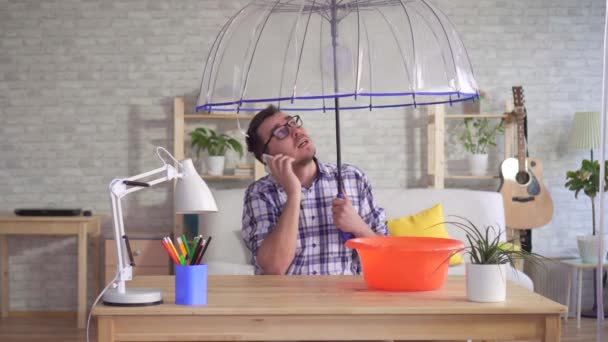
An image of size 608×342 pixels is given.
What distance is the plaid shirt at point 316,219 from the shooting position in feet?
8.75

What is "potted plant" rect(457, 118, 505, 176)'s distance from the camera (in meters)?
5.41

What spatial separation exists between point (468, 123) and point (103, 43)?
2.70 metres

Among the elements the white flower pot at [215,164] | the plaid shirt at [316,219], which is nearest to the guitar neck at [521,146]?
the white flower pot at [215,164]

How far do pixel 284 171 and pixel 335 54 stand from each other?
0.55 m

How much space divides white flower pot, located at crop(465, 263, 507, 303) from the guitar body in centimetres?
347

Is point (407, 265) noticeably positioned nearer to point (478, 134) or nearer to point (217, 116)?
point (217, 116)

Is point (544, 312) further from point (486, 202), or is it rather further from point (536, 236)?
point (536, 236)

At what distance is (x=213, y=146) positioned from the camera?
5.38 meters

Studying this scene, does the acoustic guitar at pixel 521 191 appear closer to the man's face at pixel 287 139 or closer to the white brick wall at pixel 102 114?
the white brick wall at pixel 102 114

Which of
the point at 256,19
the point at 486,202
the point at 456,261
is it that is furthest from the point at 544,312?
the point at 486,202

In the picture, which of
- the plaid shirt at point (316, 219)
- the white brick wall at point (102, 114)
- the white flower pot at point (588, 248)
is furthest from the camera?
the white brick wall at point (102, 114)

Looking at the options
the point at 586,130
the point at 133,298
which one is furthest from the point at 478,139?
the point at 133,298

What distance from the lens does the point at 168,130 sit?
18.2 ft

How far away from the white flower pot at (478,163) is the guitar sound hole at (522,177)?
24 centimetres
